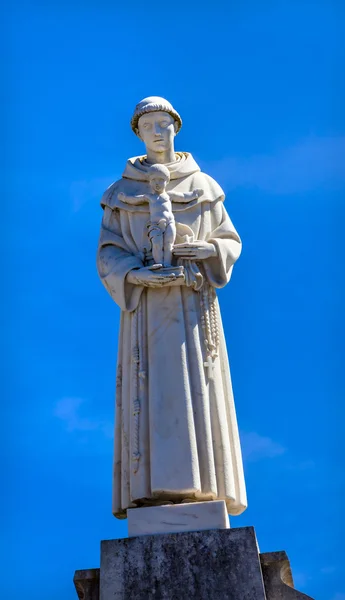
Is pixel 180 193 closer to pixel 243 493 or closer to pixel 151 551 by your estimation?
pixel 243 493

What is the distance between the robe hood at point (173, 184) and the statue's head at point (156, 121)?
0.89 ft

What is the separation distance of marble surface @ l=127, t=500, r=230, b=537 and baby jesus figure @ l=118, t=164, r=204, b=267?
109 inches

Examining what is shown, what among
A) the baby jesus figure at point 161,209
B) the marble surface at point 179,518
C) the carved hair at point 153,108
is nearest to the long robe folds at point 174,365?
the baby jesus figure at point 161,209

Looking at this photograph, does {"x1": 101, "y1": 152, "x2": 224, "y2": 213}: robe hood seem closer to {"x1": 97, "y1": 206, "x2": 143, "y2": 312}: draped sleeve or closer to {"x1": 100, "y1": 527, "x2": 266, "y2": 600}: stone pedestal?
{"x1": 97, "y1": 206, "x2": 143, "y2": 312}: draped sleeve

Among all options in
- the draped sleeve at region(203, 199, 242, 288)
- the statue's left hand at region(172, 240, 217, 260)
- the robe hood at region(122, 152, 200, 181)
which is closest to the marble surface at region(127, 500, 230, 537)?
the draped sleeve at region(203, 199, 242, 288)

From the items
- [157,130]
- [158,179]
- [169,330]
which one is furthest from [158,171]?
[169,330]

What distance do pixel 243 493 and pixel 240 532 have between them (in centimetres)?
94

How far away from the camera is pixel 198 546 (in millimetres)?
8656

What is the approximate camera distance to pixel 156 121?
36.1 ft

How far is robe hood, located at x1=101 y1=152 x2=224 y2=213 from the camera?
1080 centimetres

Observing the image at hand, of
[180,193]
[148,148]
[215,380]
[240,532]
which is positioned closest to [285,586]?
[240,532]

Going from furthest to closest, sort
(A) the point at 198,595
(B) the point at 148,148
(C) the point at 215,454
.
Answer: (B) the point at 148,148 < (C) the point at 215,454 < (A) the point at 198,595

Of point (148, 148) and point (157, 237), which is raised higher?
point (148, 148)

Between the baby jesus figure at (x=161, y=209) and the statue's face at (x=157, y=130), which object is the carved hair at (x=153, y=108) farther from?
the baby jesus figure at (x=161, y=209)
